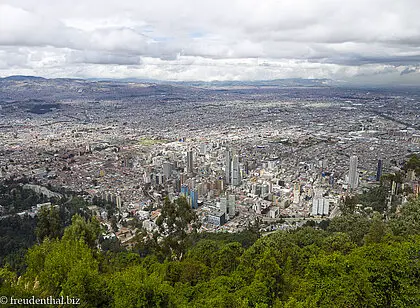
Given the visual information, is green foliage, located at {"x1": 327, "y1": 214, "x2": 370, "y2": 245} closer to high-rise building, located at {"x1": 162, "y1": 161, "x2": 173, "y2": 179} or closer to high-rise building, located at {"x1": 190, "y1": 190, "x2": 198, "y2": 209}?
high-rise building, located at {"x1": 190, "y1": 190, "x2": 198, "y2": 209}

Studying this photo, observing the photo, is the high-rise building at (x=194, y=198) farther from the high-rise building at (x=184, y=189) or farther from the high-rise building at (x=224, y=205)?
the high-rise building at (x=224, y=205)

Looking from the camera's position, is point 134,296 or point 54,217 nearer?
point 134,296

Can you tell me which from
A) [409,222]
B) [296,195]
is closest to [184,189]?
[296,195]

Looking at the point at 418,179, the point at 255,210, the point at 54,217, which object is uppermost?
the point at 54,217

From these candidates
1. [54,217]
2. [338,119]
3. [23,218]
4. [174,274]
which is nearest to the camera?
[174,274]

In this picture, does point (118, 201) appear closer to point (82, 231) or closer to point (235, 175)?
point (235, 175)

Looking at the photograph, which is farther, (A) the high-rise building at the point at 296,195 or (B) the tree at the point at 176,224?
(A) the high-rise building at the point at 296,195

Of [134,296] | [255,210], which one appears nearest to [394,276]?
[134,296]

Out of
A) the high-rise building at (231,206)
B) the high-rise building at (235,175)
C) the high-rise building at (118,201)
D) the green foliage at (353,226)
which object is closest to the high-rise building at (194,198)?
the high-rise building at (231,206)

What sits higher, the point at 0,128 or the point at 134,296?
the point at 134,296

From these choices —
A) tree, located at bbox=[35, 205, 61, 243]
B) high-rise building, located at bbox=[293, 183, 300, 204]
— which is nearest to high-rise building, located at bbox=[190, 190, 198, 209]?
high-rise building, located at bbox=[293, 183, 300, 204]

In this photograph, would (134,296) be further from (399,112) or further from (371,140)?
(399,112)
